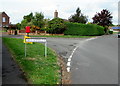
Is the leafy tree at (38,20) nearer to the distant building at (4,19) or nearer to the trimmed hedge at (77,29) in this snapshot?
the trimmed hedge at (77,29)

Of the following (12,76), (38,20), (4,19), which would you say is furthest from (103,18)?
(12,76)

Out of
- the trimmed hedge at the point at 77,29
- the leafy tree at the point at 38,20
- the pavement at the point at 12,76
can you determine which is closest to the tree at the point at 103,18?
the trimmed hedge at the point at 77,29

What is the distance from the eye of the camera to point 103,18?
4978cm

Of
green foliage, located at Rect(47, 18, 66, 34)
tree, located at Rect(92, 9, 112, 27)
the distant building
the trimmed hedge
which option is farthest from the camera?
the distant building

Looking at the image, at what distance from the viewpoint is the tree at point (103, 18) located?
164 ft

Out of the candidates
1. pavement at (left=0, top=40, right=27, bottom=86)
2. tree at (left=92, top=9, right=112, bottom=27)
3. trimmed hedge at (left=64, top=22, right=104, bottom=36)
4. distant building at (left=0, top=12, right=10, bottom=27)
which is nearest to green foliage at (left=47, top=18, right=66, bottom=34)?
trimmed hedge at (left=64, top=22, right=104, bottom=36)

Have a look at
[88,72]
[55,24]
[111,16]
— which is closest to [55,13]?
[55,24]

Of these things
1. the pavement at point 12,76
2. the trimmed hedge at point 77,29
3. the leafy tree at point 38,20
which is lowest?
the pavement at point 12,76

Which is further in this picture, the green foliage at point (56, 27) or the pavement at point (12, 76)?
the green foliage at point (56, 27)

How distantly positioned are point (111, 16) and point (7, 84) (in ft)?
168

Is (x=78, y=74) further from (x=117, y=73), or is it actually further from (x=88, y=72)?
(x=117, y=73)

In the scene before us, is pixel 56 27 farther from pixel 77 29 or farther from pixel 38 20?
pixel 38 20

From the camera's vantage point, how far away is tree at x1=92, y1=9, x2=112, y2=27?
49950 mm

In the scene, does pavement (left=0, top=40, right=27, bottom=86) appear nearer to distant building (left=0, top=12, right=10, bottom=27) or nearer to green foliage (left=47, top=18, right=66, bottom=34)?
green foliage (left=47, top=18, right=66, bottom=34)
